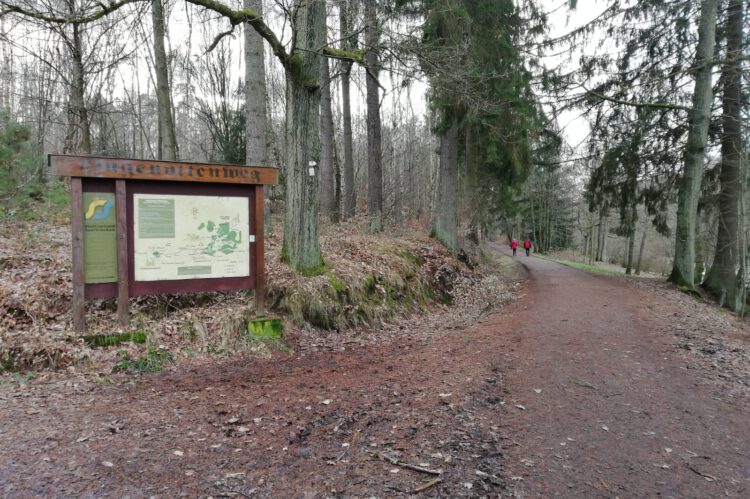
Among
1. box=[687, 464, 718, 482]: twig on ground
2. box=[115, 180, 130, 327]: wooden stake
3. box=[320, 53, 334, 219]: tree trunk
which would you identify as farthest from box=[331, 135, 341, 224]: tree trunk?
box=[687, 464, 718, 482]: twig on ground

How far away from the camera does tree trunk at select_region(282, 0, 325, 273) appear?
24.1 ft

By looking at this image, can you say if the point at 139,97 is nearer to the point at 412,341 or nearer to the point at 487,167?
the point at 487,167

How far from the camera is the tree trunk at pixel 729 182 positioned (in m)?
12.8

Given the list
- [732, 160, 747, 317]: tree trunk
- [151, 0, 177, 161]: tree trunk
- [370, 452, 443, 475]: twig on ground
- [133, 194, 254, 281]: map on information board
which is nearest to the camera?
[370, 452, 443, 475]: twig on ground

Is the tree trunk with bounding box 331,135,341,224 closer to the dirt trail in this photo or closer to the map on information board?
the map on information board

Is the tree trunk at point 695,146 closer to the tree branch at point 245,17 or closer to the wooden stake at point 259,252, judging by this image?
the tree branch at point 245,17

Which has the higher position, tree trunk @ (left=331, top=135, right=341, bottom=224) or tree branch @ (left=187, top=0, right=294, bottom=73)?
tree branch @ (left=187, top=0, right=294, bottom=73)

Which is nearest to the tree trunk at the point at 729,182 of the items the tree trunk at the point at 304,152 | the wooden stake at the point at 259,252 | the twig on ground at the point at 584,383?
the twig on ground at the point at 584,383

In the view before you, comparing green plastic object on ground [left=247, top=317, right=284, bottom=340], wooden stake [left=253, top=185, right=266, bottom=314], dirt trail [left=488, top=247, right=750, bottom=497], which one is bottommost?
dirt trail [left=488, top=247, right=750, bottom=497]

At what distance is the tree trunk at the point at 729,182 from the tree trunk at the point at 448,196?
792 cm

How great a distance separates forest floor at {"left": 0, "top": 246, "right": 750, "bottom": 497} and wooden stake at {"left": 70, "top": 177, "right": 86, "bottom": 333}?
953mm

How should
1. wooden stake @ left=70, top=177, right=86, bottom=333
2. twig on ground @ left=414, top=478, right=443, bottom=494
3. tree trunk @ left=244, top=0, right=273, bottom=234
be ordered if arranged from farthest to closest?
tree trunk @ left=244, top=0, right=273, bottom=234 → wooden stake @ left=70, top=177, right=86, bottom=333 → twig on ground @ left=414, top=478, right=443, bottom=494

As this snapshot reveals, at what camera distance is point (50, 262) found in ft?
22.5

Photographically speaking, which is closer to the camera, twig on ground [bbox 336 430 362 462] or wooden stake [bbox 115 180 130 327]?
twig on ground [bbox 336 430 362 462]
